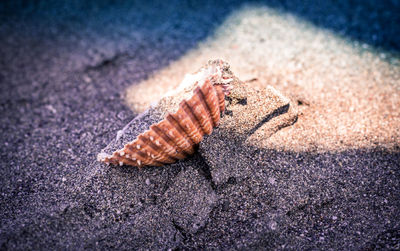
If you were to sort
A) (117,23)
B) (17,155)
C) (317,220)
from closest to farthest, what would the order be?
(317,220), (17,155), (117,23)

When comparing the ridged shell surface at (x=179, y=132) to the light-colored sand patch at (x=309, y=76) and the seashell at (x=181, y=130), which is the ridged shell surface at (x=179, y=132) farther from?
the light-colored sand patch at (x=309, y=76)

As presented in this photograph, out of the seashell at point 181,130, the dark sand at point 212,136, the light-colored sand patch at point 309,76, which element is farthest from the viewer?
the light-colored sand patch at point 309,76

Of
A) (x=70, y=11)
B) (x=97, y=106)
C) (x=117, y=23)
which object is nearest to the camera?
(x=97, y=106)

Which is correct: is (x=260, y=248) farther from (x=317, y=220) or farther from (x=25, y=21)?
(x=25, y=21)

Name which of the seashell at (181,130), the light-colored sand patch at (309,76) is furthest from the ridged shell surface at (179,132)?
the light-colored sand patch at (309,76)

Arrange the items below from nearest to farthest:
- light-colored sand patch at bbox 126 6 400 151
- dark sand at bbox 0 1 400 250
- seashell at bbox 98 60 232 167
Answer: seashell at bbox 98 60 232 167
dark sand at bbox 0 1 400 250
light-colored sand patch at bbox 126 6 400 151

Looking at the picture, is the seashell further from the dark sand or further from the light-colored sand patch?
the light-colored sand patch

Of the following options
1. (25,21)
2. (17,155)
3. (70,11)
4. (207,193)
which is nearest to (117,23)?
(70,11)

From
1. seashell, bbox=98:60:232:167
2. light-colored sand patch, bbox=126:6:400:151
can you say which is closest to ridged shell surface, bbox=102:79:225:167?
seashell, bbox=98:60:232:167
